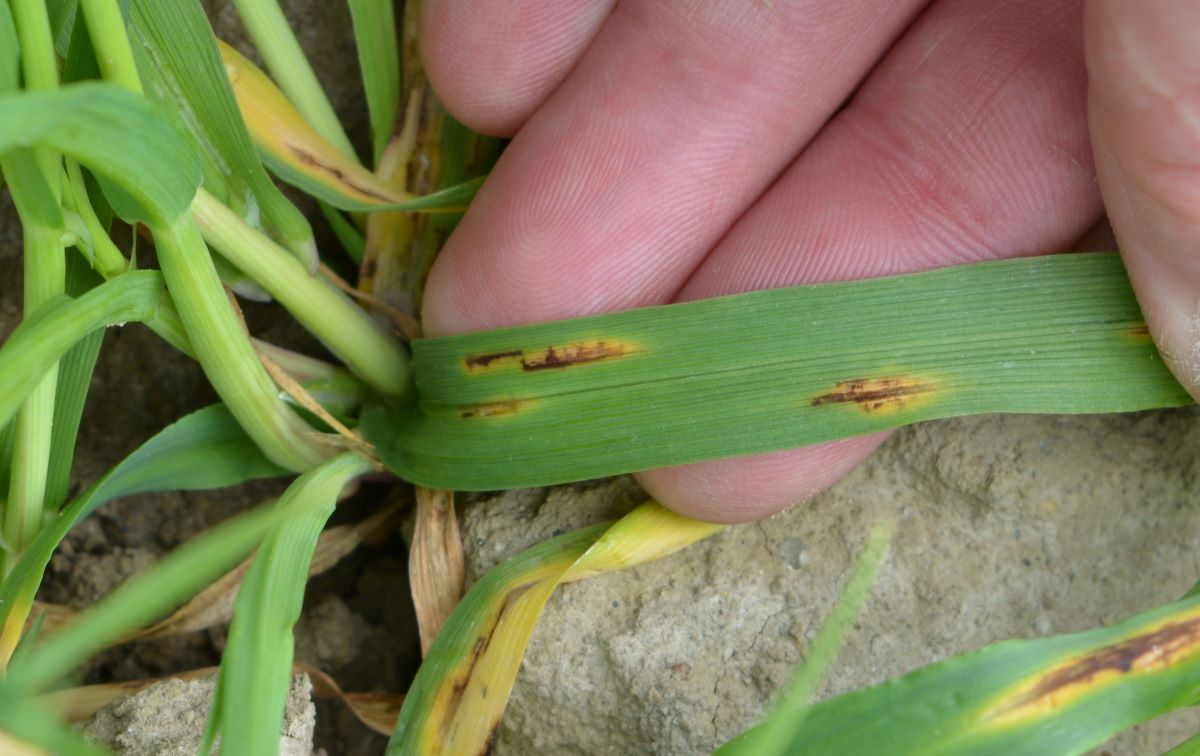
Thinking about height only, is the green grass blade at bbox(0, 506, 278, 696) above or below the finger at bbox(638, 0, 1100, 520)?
above

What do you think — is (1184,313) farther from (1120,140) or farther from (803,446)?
(803,446)

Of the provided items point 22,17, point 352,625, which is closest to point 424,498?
point 352,625

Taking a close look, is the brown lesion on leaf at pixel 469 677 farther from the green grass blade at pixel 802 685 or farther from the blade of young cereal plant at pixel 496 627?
the green grass blade at pixel 802 685

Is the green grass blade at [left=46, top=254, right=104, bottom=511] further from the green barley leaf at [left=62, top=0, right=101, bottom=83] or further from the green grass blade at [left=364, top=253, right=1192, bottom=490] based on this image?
the green grass blade at [left=364, top=253, right=1192, bottom=490]

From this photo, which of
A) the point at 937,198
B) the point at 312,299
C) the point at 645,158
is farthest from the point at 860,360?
the point at 312,299

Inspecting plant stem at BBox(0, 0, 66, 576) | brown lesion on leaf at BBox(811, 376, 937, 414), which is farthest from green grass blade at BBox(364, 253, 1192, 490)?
plant stem at BBox(0, 0, 66, 576)

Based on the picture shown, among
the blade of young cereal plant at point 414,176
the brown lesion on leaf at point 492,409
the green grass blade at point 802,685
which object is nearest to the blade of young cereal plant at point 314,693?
the brown lesion on leaf at point 492,409
